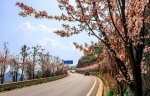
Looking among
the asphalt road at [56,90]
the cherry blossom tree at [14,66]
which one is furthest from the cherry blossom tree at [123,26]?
the cherry blossom tree at [14,66]

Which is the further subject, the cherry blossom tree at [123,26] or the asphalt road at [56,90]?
the asphalt road at [56,90]

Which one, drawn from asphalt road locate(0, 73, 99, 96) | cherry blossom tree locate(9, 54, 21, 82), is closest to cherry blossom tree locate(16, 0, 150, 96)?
asphalt road locate(0, 73, 99, 96)

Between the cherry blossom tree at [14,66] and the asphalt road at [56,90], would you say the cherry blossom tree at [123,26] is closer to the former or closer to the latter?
the asphalt road at [56,90]

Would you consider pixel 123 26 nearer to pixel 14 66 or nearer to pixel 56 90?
pixel 56 90

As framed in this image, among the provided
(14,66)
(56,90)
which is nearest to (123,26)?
(56,90)

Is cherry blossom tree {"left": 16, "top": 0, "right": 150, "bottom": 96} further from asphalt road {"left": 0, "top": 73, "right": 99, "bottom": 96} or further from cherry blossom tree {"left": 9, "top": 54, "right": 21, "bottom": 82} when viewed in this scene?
cherry blossom tree {"left": 9, "top": 54, "right": 21, "bottom": 82}

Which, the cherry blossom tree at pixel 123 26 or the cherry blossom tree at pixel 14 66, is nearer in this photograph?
the cherry blossom tree at pixel 123 26

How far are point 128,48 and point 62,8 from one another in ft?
6.37

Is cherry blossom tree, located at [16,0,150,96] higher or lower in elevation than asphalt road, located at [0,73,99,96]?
higher

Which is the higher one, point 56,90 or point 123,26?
point 123,26

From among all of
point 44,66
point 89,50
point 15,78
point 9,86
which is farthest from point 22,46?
point 89,50

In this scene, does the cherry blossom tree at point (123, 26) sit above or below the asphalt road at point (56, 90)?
above

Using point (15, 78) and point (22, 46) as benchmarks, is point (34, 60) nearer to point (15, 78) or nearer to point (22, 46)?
point (22, 46)

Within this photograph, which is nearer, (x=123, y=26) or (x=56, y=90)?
(x=123, y=26)
